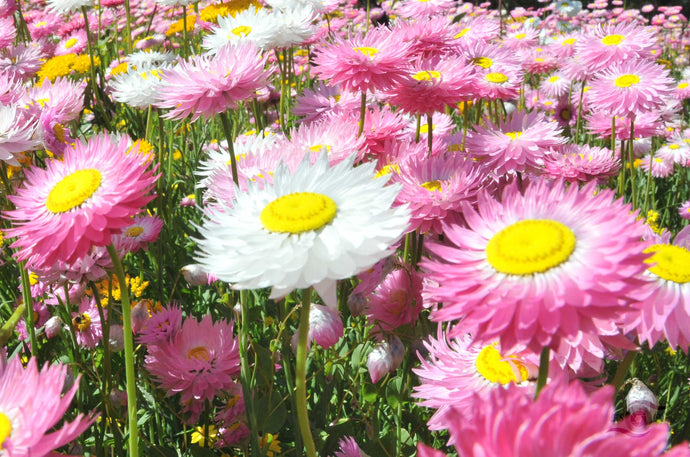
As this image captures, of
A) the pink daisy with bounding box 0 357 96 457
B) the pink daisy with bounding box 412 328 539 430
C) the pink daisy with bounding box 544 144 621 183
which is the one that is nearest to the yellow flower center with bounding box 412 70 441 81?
the pink daisy with bounding box 544 144 621 183

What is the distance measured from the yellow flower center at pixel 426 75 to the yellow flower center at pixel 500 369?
0.96 meters

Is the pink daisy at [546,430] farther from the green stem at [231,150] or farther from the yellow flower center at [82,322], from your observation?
the yellow flower center at [82,322]

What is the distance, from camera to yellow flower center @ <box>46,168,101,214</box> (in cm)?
121

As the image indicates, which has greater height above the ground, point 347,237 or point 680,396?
point 347,237

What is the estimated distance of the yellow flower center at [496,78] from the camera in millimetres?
2354

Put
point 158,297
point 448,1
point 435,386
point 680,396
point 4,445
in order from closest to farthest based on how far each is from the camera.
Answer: point 4,445
point 435,386
point 680,396
point 158,297
point 448,1

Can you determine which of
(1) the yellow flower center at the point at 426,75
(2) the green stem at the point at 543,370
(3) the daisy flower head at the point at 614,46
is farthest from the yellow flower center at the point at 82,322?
(3) the daisy flower head at the point at 614,46

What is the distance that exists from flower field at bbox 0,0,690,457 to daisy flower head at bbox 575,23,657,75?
14 millimetres

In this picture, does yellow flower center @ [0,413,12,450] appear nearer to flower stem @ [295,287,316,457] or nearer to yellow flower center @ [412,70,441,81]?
flower stem @ [295,287,316,457]

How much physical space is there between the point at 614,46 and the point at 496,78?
0.70m

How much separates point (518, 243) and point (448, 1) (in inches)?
98.1

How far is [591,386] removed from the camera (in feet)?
3.62

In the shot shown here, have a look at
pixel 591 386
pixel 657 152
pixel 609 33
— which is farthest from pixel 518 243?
pixel 657 152

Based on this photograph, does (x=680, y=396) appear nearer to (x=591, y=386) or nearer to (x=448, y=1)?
(x=591, y=386)
